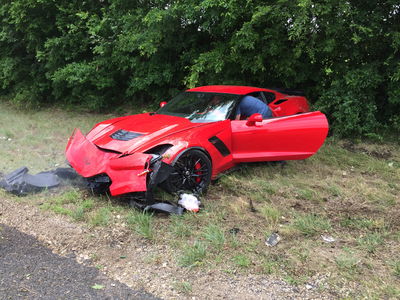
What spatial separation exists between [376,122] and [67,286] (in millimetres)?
6363

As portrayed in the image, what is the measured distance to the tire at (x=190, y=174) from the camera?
4.54m

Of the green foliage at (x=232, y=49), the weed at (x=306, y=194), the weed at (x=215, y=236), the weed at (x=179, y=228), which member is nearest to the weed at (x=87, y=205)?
the weed at (x=179, y=228)

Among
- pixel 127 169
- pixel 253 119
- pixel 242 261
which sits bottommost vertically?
pixel 242 261

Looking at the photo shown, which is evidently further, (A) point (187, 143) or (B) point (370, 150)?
(B) point (370, 150)

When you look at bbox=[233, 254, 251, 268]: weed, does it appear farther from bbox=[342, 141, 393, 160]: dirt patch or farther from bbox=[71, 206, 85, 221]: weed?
bbox=[342, 141, 393, 160]: dirt patch

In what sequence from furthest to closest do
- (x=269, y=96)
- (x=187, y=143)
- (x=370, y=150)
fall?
(x=370, y=150) → (x=269, y=96) → (x=187, y=143)

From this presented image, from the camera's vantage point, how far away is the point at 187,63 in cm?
941

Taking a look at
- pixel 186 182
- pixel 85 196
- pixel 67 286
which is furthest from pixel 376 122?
pixel 67 286

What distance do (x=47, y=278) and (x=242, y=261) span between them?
1657 mm

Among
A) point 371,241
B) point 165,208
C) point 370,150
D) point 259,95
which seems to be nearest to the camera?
point 371,241

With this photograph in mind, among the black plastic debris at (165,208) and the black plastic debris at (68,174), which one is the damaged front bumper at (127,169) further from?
the black plastic debris at (68,174)

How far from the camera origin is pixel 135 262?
11.1 ft

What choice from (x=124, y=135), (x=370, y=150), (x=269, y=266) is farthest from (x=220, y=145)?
(x=370, y=150)

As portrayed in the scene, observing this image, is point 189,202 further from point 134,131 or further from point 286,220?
point 134,131
